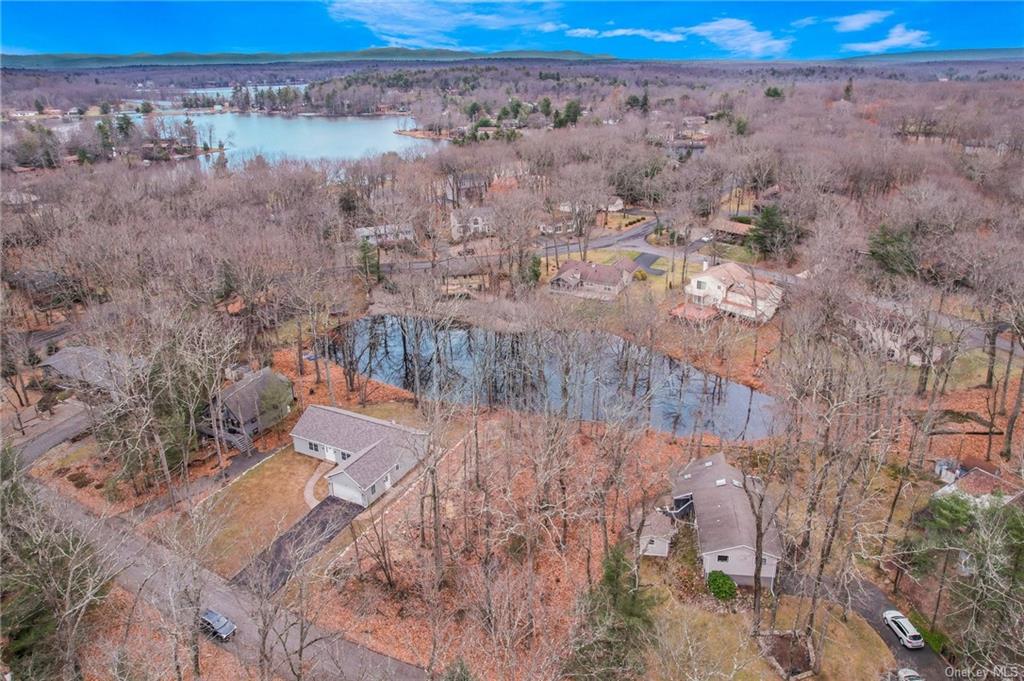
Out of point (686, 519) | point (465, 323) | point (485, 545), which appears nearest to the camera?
point (485, 545)

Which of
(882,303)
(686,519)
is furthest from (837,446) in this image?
(882,303)

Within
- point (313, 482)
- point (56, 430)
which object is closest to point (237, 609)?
point (313, 482)

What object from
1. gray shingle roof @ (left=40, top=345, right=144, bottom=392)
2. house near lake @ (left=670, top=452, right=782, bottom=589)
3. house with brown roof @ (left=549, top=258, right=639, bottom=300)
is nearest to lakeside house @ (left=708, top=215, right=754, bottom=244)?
house with brown roof @ (left=549, top=258, right=639, bottom=300)

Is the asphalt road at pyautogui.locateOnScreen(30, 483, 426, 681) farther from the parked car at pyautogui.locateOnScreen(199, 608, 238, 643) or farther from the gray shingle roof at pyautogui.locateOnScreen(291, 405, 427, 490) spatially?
the gray shingle roof at pyautogui.locateOnScreen(291, 405, 427, 490)

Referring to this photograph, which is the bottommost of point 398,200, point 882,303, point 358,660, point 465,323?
point 358,660

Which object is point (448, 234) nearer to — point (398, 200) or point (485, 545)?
point (398, 200)

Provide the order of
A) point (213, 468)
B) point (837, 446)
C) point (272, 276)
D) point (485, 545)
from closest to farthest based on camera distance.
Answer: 1. point (837, 446)
2. point (485, 545)
3. point (213, 468)
4. point (272, 276)

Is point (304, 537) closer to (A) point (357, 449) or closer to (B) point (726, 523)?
(A) point (357, 449)
